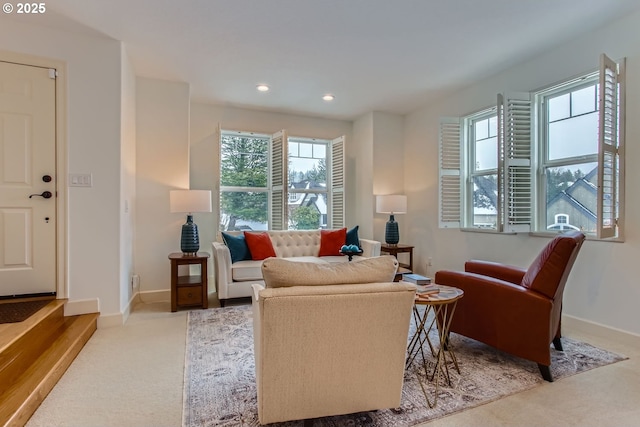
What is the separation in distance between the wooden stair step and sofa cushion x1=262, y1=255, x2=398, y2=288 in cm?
139

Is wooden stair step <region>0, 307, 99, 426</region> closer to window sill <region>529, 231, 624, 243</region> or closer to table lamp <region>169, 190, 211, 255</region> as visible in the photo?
table lamp <region>169, 190, 211, 255</region>

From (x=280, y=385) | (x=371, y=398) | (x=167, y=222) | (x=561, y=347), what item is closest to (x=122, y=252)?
(x=167, y=222)

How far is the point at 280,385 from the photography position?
1442 millimetres

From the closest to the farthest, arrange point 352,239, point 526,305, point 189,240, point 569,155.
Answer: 1. point 526,305
2. point 569,155
3. point 189,240
4. point 352,239

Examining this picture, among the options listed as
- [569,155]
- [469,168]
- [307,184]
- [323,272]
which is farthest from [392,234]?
[323,272]

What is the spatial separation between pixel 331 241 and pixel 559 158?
106 inches

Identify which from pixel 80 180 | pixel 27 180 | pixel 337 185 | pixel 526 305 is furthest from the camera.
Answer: pixel 337 185

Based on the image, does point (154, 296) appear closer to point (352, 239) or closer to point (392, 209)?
point (352, 239)

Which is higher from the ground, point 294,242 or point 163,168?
point 163,168

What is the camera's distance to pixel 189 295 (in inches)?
141

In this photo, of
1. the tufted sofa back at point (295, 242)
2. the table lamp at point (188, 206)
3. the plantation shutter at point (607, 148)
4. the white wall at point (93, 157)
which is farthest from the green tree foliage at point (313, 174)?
the plantation shutter at point (607, 148)

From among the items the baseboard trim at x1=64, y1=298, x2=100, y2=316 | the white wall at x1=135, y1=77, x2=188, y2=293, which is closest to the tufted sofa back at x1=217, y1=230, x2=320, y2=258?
the white wall at x1=135, y1=77, x2=188, y2=293

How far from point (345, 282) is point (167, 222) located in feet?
10.2

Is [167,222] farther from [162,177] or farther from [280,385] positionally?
[280,385]
